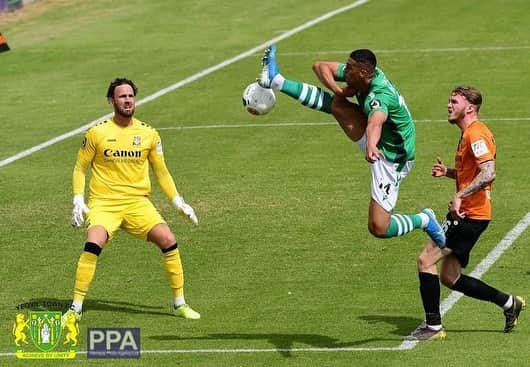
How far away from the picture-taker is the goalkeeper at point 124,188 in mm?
16328

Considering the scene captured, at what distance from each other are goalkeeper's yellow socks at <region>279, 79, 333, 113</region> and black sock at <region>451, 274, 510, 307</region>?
2305mm

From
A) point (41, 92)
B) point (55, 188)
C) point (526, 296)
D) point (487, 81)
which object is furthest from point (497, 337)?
point (41, 92)

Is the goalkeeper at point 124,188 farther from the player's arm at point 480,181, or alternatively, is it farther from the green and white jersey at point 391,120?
the player's arm at point 480,181

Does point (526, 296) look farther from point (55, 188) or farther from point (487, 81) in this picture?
point (487, 81)

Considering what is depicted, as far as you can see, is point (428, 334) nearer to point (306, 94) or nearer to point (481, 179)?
point (481, 179)

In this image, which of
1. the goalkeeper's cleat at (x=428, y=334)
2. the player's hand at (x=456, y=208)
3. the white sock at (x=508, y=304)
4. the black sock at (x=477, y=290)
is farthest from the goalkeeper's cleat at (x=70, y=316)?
the white sock at (x=508, y=304)

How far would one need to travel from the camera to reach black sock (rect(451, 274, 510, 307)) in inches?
607

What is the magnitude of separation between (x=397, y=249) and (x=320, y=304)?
3.06 metres

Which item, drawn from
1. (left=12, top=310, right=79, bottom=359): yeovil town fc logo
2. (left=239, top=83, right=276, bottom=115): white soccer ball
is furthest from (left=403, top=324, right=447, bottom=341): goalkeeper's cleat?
(left=12, top=310, right=79, bottom=359): yeovil town fc logo

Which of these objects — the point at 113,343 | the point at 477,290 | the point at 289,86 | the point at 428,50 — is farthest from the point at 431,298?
the point at 428,50

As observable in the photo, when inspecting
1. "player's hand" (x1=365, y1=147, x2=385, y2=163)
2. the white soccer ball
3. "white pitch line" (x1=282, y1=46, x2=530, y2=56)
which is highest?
"white pitch line" (x1=282, y1=46, x2=530, y2=56)

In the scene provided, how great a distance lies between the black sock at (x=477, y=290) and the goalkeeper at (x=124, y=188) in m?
3.02

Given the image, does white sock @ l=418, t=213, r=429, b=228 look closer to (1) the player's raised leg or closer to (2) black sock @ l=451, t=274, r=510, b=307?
(2) black sock @ l=451, t=274, r=510, b=307

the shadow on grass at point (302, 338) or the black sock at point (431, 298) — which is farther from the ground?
the black sock at point (431, 298)
